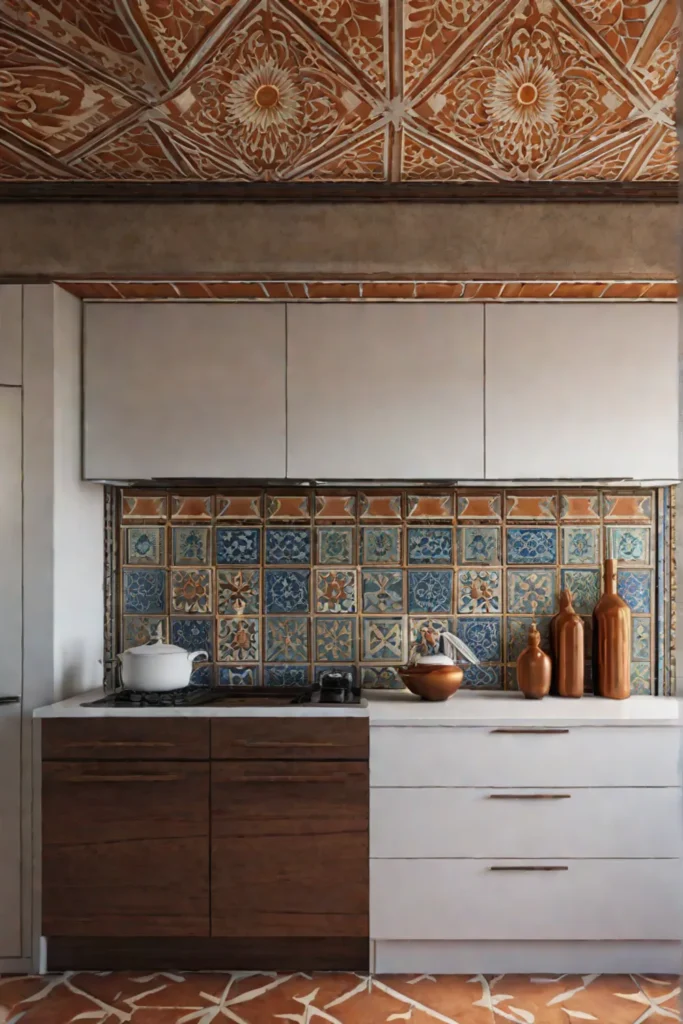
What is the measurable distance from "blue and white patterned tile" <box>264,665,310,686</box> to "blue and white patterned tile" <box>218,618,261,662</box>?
80 millimetres

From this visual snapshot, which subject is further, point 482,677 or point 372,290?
point 482,677

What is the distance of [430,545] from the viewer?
3.44 metres

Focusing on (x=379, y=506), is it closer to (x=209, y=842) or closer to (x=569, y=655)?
(x=569, y=655)

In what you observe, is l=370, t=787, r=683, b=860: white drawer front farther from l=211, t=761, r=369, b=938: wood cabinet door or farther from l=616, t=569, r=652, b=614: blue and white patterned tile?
l=616, t=569, r=652, b=614: blue and white patterned tile

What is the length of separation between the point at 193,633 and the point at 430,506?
108cm

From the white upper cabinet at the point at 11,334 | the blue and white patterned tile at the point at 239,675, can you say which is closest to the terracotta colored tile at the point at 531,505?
the blue and white patterned tile at the point at 239,675

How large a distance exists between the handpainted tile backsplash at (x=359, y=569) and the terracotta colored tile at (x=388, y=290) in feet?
2.53

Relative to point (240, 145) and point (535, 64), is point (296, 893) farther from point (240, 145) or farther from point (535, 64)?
point (535, 64)

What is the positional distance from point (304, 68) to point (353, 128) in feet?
1.03

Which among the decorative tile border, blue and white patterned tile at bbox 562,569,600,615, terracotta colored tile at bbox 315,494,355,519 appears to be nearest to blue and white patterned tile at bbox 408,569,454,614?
terracotta colored tile at bbox 315,494,355,519

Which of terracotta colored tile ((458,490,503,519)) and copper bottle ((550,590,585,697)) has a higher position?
terracotta colored tile ((458,490,503,519))

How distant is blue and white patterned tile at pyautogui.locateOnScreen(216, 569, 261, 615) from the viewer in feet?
11.2

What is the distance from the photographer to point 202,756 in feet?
9.30

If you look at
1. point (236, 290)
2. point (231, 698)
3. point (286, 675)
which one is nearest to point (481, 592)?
point (286, 675)
